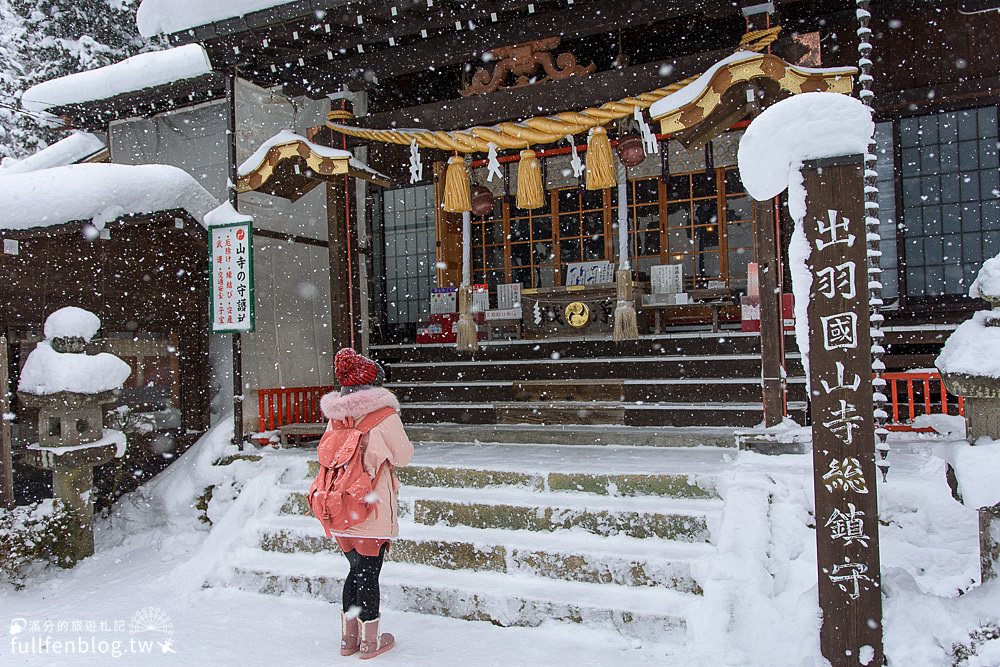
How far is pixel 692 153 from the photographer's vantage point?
10.7 meters

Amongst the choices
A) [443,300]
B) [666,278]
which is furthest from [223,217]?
[666,278]

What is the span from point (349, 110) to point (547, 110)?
267 cm

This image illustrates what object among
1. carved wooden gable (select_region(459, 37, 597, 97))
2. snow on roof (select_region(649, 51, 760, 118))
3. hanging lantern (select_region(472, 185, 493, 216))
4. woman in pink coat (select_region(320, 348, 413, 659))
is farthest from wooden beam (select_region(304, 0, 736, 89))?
woman in pink coat (select_region(320, 348, 413, 659))

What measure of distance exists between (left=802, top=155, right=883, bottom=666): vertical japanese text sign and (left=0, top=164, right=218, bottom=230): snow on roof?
708 cm

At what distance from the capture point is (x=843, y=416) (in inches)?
149

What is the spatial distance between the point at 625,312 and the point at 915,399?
3.51 metres

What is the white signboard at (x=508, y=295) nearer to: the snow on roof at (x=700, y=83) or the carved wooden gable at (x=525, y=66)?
the carved wooden gable at (x=525, y=66)

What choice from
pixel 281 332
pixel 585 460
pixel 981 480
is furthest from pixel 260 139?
pixel 981 480

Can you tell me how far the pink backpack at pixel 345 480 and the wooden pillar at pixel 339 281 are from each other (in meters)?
4.58

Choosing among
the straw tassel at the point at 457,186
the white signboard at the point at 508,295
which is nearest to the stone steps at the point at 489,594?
the straw tassel at the point at 457,186

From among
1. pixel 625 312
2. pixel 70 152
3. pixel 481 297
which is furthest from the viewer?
pixel 70 152

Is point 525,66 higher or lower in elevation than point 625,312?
higher

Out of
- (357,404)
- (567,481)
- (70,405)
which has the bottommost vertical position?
(567,481)

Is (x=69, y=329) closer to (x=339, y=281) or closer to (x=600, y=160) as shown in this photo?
(x=339, y=281)
